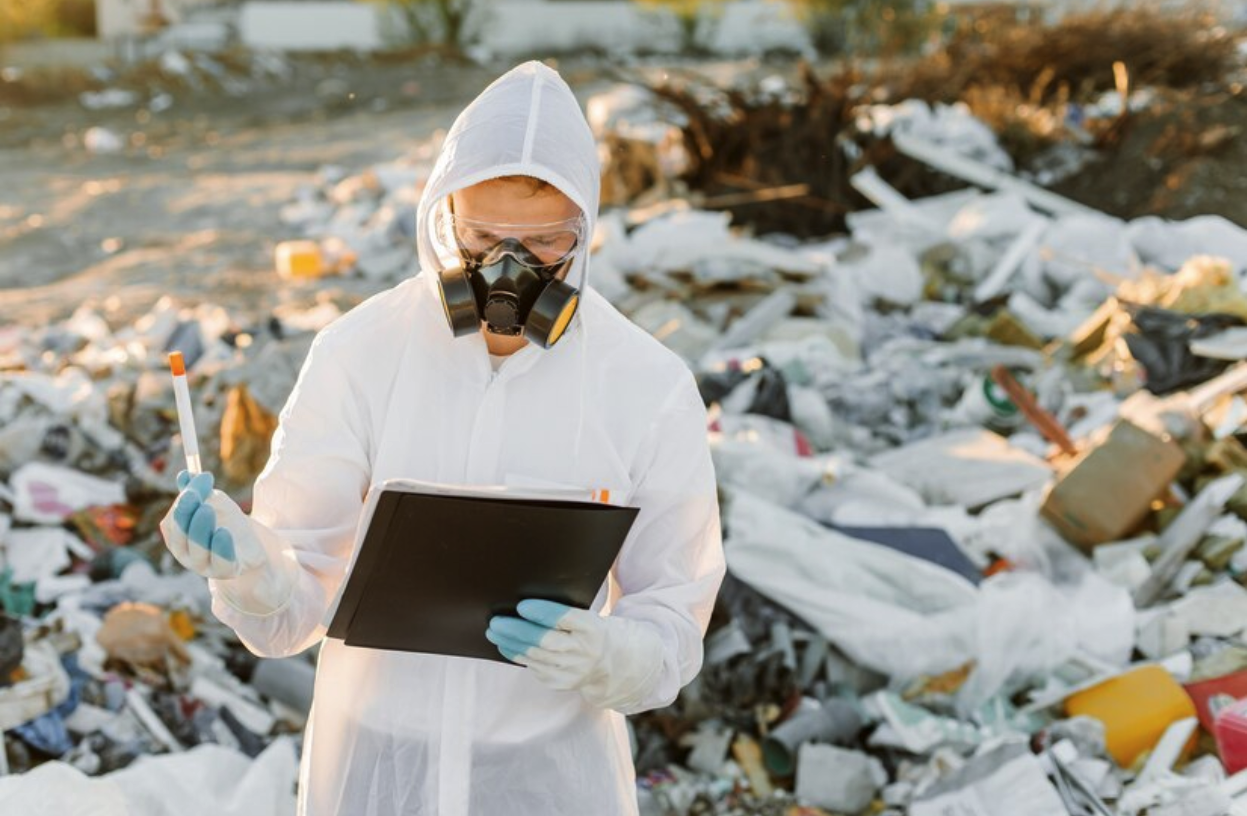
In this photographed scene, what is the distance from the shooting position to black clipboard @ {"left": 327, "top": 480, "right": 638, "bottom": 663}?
1671 millimetres

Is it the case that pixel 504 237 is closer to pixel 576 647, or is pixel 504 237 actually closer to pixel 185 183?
pixel 576 647

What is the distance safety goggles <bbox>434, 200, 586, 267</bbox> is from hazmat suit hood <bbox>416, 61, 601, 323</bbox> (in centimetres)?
2

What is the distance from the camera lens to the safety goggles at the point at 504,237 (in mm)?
1896

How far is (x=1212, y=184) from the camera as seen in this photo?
9.17 meters

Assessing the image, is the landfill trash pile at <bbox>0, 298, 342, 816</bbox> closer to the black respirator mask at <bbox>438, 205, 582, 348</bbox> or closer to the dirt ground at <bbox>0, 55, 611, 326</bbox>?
the black respirator mask at <bbox>438, 205, 582, 348</bbox>

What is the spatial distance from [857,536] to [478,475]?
9.14ft

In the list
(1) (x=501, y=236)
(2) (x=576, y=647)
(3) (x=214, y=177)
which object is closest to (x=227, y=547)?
(2) (x=576, y=647)

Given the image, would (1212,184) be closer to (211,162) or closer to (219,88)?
(211,162)

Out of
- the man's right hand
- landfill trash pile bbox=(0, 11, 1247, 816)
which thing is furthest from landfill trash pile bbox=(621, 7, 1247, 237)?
the man's right hand

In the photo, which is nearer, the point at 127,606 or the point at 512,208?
the point at 512,208

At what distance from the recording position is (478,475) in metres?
1.83

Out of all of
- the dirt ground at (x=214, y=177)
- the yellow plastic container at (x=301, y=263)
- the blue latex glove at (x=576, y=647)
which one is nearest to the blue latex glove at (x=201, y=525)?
the blue latex glove at (x=576, y=647)

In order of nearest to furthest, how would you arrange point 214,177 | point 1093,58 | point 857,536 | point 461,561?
point 461,561
point 857,536
point 1093,58
point 214,177

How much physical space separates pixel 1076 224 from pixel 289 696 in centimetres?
547
